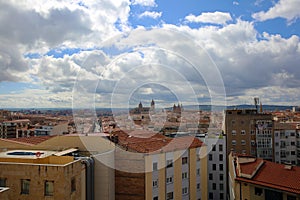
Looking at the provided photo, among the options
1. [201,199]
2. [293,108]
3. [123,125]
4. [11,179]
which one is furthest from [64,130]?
[293,108]

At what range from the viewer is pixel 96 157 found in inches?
561

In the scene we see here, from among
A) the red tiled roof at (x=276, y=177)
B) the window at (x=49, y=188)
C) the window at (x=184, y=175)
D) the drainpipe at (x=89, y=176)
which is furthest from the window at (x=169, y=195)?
the window at (x=49, y=188)

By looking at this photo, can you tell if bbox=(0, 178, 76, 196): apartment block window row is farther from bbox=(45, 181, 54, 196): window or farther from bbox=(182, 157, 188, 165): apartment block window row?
bbox=(182, 157, 188, 165): apartment block window row

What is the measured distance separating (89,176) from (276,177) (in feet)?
29.1

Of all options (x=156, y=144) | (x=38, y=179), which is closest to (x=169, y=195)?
(x=156, y=144)

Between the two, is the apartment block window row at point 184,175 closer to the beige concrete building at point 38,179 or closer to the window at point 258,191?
the window at point 258,191

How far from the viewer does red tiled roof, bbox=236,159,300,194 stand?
13.1 m

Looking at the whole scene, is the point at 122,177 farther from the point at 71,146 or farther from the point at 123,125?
the point at 123,125

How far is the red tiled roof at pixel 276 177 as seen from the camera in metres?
13.1

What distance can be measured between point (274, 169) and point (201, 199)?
22.5 ft

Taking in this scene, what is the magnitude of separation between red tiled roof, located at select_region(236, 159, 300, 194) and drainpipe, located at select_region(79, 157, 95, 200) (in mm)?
7172

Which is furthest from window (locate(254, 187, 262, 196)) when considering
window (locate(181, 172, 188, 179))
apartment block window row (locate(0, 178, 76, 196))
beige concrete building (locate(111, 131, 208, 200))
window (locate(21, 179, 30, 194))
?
window (locate(21, 179, 30, 194))

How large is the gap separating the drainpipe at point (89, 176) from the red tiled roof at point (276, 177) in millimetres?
7172

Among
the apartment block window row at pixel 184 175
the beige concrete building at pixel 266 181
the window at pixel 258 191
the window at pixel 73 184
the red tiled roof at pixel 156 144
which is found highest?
the red tiled roof at pixel 156 144
